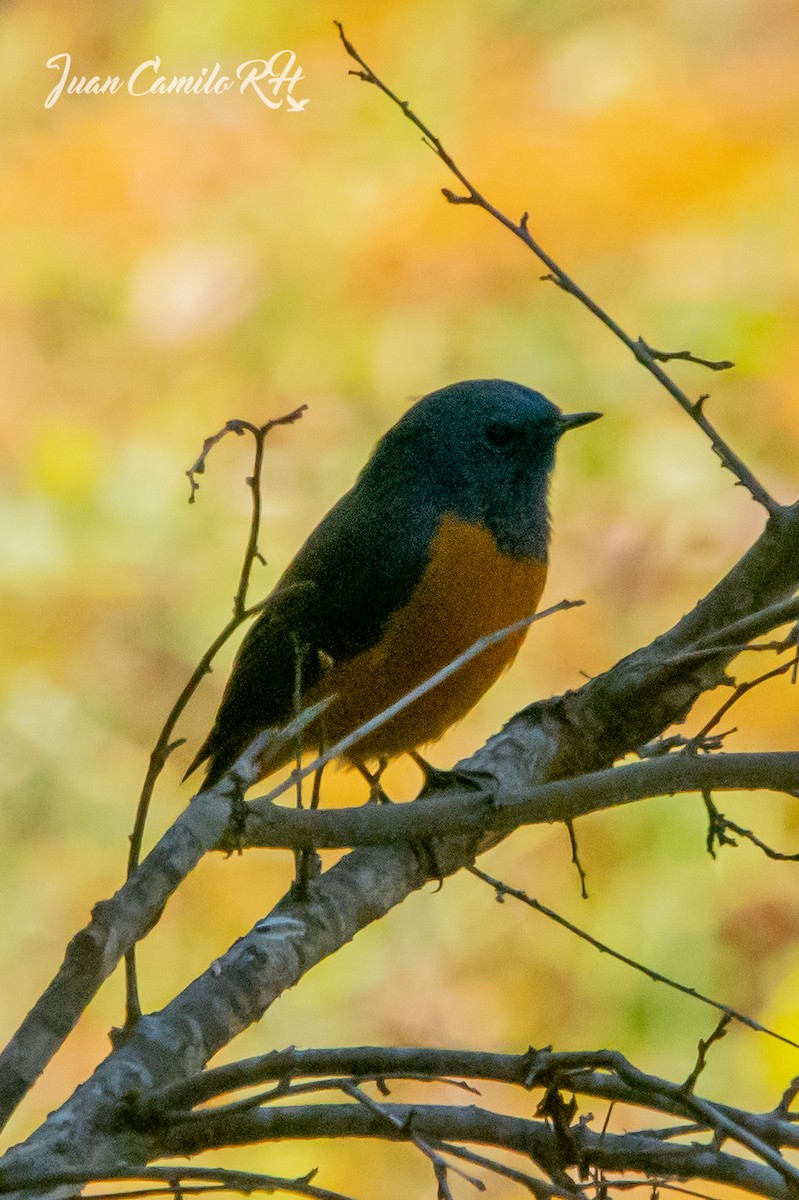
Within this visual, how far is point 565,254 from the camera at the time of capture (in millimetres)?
5969

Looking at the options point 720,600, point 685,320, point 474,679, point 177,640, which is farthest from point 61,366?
point 720,600

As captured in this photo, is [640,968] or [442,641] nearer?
[640,968]

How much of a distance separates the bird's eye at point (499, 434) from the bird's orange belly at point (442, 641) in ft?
1.07

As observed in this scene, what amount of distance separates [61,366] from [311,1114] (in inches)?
198

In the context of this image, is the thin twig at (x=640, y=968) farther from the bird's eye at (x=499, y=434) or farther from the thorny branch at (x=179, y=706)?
the bird's eye at (x=499, y=434)

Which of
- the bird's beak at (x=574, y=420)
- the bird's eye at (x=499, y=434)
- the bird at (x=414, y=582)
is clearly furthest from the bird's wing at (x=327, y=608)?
the bird's beak at (x=574, y=420)

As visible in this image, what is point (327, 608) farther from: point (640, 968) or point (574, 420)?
point (640, 968)

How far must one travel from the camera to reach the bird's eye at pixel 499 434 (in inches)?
148

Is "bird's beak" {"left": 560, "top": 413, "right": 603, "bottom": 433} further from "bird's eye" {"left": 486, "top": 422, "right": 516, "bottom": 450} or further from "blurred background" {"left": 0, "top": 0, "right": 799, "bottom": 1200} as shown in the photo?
"blurred background" {"left": 0, "top": 0, "right": 799, "bottom": 1200}

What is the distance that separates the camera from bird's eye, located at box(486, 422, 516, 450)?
3.75 metres

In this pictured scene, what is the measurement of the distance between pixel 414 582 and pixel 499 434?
0.60 metres

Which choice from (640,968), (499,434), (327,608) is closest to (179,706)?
(640,968)

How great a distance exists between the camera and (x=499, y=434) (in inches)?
148

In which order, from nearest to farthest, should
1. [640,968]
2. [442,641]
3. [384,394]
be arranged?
1. [640,968]
2. [442,641]
3. [384,394]
